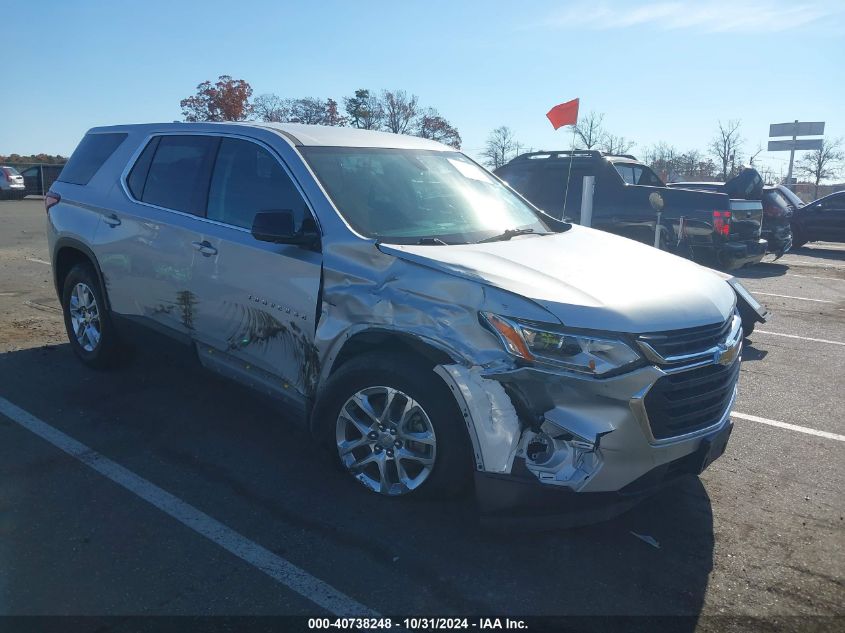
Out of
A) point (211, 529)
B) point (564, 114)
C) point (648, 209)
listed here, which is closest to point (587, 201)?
point (648, 209)

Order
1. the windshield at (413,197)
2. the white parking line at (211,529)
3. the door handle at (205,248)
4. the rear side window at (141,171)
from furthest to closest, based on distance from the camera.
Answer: the rear side window at (141,171)
the door handle at (205,248)
the windshield at (413,197)
the white parking line at (211,529)

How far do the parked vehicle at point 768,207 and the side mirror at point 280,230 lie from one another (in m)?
11.8

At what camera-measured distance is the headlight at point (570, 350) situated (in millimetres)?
3100

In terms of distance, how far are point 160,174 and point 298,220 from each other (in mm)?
1632

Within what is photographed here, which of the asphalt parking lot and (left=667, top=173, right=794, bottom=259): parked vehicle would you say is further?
(left=667, top=173, right=794, bottom=259): parked vehicle

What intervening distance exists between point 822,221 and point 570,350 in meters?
18.2

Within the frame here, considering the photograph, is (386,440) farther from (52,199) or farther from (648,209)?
(648,209)

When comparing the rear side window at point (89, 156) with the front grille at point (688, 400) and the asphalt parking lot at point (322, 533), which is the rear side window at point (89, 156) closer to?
the asphalt parking lot at point (322, 533)

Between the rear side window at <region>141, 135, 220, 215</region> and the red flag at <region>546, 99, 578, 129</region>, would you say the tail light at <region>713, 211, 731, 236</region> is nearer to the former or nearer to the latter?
the red flag at <region>546, 99, 578, 129</region>

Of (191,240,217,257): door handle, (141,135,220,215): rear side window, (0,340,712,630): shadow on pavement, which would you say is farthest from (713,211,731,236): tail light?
(191,240,217,257): door handle

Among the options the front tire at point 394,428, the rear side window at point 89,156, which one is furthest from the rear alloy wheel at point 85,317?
the front tire at point 394,428

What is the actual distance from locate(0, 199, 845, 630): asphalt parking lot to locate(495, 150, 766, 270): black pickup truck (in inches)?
243

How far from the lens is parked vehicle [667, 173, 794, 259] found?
1393 centimetres

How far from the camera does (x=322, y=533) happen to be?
11.7ft
